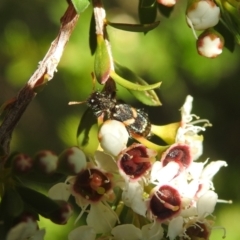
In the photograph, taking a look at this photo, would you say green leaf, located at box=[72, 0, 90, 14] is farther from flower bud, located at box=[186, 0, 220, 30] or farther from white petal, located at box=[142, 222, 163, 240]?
white petal, located at box=[142, 222, 163, 240]

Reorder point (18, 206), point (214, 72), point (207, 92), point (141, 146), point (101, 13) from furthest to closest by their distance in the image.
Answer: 1. point (207, 92)
2. point (214, 72)
3. point (101, 13)
4. point (141, 146)
5. point (18, 206)

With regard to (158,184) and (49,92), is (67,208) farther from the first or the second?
(49,92)

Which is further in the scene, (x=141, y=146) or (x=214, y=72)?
(x=214, y=72)

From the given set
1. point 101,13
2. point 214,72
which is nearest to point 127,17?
point 214,72

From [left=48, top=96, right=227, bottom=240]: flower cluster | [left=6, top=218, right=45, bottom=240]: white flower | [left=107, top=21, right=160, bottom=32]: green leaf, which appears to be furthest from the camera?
[left=107, top=21, right=160, bottom=32]: green leaf

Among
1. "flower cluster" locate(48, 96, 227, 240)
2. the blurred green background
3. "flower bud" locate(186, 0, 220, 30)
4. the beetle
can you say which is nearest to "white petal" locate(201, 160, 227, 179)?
"flower cluster" locate(48, 96, 227, 240)

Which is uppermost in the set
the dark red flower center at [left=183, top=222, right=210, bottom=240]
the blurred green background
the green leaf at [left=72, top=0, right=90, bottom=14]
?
the green leaf at [left=72, top=0, right=90, bottom=14]
